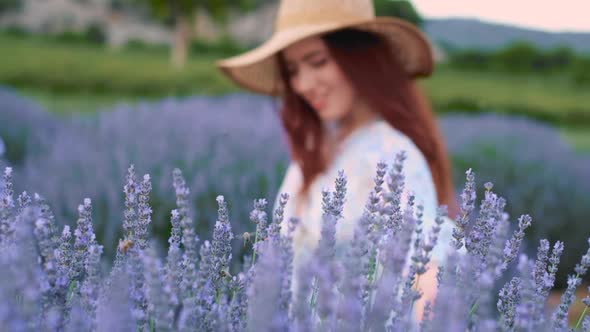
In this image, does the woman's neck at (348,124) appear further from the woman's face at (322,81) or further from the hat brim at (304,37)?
the hat brim at (304,37)

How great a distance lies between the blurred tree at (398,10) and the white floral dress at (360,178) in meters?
30.5

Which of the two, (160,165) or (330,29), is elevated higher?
(330,29)

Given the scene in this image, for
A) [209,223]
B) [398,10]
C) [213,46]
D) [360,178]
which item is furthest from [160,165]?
[398,10]

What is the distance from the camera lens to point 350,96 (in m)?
2.82

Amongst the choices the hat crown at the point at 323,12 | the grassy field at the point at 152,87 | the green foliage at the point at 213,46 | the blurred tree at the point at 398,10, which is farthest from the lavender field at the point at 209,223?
the blurred tree at the point at 398,10

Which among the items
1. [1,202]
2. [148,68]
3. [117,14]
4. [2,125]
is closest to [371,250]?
[1,202]

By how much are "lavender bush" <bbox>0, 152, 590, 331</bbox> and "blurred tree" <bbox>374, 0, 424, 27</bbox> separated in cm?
3206

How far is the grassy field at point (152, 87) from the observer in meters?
17.4

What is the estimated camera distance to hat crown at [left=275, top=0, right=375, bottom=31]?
271cm

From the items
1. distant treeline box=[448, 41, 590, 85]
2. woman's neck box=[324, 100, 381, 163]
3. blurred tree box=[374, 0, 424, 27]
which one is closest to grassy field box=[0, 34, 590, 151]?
distant treeline box=[448, 41, 590, 85]

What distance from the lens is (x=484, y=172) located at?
6258mm

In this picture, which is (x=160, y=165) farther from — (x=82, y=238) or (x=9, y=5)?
(x=9, y=5)

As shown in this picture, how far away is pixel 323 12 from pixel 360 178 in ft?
2.05

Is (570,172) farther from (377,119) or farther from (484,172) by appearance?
(377,119)
